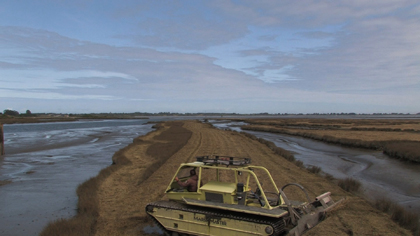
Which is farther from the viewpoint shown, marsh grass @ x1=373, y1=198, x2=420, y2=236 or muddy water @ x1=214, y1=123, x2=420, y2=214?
muddy water @ x1=214, y1=123, x2=420, y2=214

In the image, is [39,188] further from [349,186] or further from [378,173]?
[378,173]

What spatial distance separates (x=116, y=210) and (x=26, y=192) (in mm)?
6454

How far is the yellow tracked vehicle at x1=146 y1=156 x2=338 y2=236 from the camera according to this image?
6352 millimetres

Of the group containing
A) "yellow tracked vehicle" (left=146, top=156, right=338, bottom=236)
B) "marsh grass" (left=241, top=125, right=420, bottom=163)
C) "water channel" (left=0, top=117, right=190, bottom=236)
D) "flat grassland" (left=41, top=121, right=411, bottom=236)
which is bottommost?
"water channel" (left=0, top=117, right=190, bottom=236)

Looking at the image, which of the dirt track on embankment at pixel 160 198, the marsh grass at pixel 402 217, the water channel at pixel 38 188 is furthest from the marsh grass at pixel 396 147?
the water channel at pixel 38 188

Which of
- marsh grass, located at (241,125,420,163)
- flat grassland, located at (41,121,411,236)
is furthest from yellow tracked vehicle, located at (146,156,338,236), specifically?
marsh grass, located at (241,125,420,163)

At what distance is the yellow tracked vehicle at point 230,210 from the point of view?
6352 millimetres

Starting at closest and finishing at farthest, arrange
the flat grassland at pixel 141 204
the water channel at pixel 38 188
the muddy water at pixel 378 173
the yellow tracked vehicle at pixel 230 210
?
the yellow tracked vehicle at pixel 230 210 → the flat grassland at pixel 141 204 → the water channel at pixel 38 188 → the muddy water at pixel 378 173

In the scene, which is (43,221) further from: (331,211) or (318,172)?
(318,172)

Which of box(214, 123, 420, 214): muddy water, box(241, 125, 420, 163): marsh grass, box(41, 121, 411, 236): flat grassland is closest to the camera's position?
box(41, 121, 411, 236): flat grassland

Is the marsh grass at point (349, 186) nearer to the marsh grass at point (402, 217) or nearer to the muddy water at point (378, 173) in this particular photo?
the muddy water at point (378, 173)

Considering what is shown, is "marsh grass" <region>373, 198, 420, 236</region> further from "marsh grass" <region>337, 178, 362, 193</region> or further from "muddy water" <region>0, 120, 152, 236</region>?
"muddy water" <region>0, 120, 152, 236</region>

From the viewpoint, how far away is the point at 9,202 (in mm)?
12078

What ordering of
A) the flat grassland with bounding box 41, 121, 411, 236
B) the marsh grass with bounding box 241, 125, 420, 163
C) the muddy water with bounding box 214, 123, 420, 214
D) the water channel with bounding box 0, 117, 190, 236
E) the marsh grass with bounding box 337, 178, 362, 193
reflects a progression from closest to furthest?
the flat grassland with bounding box 41, 121, 411, 236 → the water channel with bounding box 0, 117, 190, 236 → the marsh grass with bounding box 337, 178, 362, 193 → the muddy water with bounding box 214, 123, 420, 214 → the marsh grass with bounding box 241, 125, 420, 163
